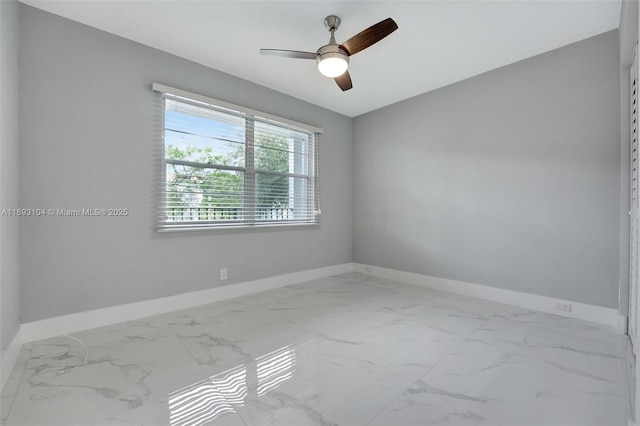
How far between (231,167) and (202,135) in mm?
436

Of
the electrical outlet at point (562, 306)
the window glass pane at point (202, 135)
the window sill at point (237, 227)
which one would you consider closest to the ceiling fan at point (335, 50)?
the window glass pane at point (202, 135)

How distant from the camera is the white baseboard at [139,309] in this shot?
2.21m

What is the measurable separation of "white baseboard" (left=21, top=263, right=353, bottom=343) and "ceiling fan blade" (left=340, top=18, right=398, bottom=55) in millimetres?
2625

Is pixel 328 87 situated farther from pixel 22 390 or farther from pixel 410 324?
pixel 22 390

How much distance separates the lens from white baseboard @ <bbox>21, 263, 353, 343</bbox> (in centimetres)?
221

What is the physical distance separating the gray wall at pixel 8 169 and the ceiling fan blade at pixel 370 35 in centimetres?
220

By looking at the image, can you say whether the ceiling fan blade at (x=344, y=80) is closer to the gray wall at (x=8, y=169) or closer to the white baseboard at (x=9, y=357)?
the gray wall at (x=8, y=169)

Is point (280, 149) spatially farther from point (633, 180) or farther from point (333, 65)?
point (633, 180)

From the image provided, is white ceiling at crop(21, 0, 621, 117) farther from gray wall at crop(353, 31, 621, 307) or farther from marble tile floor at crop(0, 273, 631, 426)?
marble tile floor at crop(0, 273, 631, 426)

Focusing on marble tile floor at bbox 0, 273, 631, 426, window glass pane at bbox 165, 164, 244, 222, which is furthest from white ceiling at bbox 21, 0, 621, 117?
marble tile floor at bbox 0, 273, 631, 426

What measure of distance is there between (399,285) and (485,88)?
2536mm

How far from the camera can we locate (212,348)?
81.8 inches

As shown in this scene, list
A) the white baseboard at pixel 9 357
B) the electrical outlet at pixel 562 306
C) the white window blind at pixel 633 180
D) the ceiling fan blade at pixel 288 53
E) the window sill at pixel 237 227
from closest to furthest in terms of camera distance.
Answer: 1. the white baseboard at pixel 9 357
2. the white window blind at pixel 633 180
3. the ceiling fan blade at pixel 288 53
4. the electrical outlet at pixel 562 306
5. the window sill at pixel 237 227

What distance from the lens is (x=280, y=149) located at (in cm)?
378
